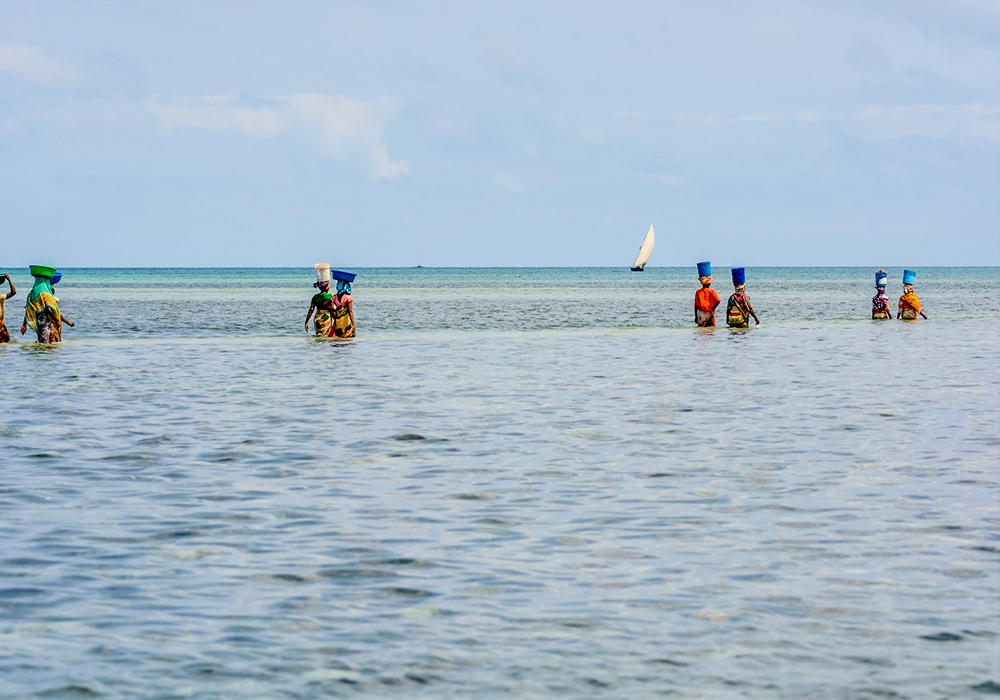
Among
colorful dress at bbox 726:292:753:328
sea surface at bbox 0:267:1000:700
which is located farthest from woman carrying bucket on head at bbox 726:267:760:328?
sea surface at bbox 0:267:1000:700

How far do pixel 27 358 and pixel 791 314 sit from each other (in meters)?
34.4

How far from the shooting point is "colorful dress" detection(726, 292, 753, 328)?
3722 centimetres

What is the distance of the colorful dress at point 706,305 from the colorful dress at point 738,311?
1.44 feet

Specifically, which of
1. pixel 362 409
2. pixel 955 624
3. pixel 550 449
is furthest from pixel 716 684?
pixel 362 409

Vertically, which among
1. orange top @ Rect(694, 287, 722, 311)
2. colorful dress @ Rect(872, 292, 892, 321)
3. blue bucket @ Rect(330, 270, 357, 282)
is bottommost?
colorful dress @ Rect(872, 292, 892, 321)

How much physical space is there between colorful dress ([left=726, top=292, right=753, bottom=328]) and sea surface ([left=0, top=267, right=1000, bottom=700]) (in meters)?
16.2

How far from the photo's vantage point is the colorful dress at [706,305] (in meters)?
37.2

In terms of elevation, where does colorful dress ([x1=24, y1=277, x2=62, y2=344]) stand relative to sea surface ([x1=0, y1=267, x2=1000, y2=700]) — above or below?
above

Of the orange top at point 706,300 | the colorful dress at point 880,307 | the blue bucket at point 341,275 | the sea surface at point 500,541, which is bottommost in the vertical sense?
the sea surface at point 500,541

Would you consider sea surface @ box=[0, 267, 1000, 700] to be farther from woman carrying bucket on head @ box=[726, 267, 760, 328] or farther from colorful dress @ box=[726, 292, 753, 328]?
colorful dress @ box=[726, 292, 753, 328]

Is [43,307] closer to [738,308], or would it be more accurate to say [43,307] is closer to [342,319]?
[342,319]

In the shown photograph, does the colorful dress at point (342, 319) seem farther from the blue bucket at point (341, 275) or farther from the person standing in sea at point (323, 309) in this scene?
the blue bucket at point (341, 275)
